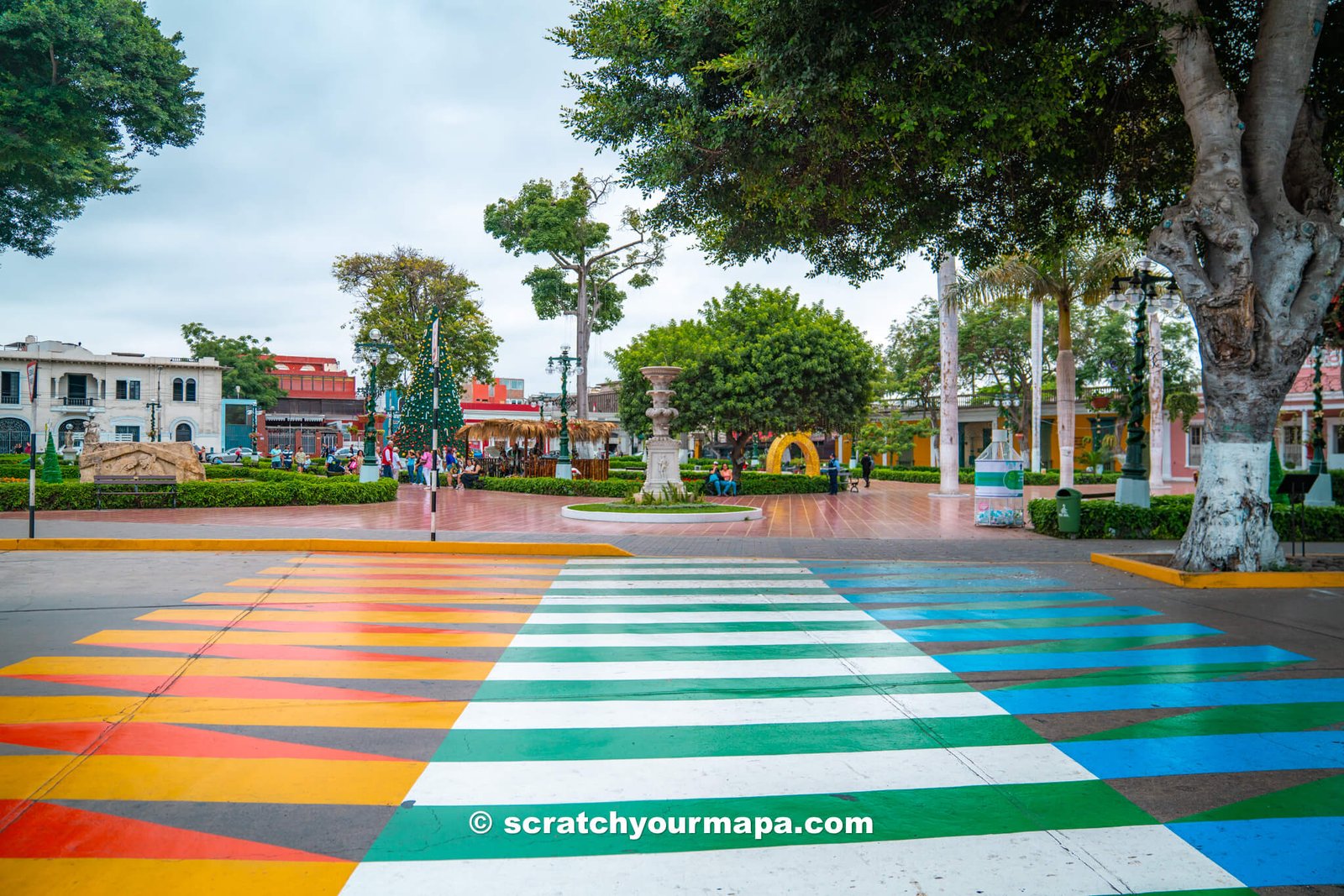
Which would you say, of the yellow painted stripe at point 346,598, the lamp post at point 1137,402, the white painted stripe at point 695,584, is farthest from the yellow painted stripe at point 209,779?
the lamp post at point 1137,402

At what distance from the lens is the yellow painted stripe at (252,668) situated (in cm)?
575

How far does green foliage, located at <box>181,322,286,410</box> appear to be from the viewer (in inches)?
2785

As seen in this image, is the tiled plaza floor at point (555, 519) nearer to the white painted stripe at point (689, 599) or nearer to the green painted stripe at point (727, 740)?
the white painted stripe at point (689, 599)

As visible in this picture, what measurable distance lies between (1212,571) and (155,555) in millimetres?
14323

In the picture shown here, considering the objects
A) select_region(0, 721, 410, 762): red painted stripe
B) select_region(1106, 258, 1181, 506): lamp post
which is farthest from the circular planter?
select_region(0, 721, 410, 762): red painted stripe

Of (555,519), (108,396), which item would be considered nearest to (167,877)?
(555,519)

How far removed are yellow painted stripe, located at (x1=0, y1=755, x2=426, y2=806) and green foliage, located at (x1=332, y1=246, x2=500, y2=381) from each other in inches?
1471

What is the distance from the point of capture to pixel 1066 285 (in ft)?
81.5

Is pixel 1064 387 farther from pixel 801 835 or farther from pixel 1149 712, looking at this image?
pixel 801 835

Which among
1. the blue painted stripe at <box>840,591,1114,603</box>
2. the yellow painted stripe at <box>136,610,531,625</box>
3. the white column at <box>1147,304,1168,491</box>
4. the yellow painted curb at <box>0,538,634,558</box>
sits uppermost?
the white column at <box>1147,304,1168,491</box>

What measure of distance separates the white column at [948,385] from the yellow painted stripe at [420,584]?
1852 centimetres

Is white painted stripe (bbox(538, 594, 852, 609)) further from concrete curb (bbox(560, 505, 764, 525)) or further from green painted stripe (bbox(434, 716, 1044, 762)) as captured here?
concrete curb (bbox(560, 505, 764, 525))

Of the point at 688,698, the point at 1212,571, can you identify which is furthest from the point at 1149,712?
the point at 1212,571

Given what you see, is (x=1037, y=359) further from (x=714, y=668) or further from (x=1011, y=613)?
(x=714, y=668)
